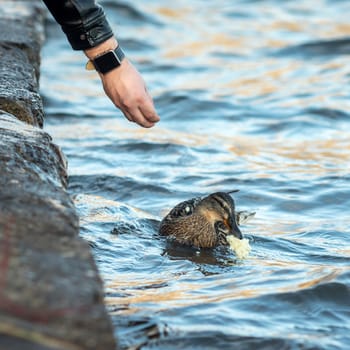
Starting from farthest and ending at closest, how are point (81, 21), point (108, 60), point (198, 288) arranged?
point (198, 288) < point (108, 60) < point (81, 21)

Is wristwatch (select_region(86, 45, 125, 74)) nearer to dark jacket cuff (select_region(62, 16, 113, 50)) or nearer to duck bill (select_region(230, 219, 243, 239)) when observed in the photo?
dark jacket cuff (select_region(62, 16, 113, 50))

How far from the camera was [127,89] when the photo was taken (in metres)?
4.72

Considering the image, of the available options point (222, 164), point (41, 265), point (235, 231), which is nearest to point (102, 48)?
point (41, 265)

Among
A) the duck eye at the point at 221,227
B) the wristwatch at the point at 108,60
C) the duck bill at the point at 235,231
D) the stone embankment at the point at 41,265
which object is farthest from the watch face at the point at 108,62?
the duck eye at the point at 221,227

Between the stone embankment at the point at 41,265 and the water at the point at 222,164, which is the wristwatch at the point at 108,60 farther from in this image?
the water at the point at 222,164

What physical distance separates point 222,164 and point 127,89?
16.7ft

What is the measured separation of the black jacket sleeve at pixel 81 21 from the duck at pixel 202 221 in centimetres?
309

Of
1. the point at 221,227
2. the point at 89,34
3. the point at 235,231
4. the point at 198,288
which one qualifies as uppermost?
the point at 89,34

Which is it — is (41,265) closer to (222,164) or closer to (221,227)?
(221,227)

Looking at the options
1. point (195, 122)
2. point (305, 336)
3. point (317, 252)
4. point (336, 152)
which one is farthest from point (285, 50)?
point (305, 336)

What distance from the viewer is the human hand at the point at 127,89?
4.72m

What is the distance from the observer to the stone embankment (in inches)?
123

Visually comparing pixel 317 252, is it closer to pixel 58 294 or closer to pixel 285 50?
pixel 58 294

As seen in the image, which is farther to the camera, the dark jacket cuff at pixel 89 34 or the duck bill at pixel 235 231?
the duck bill at pixel 235 231
